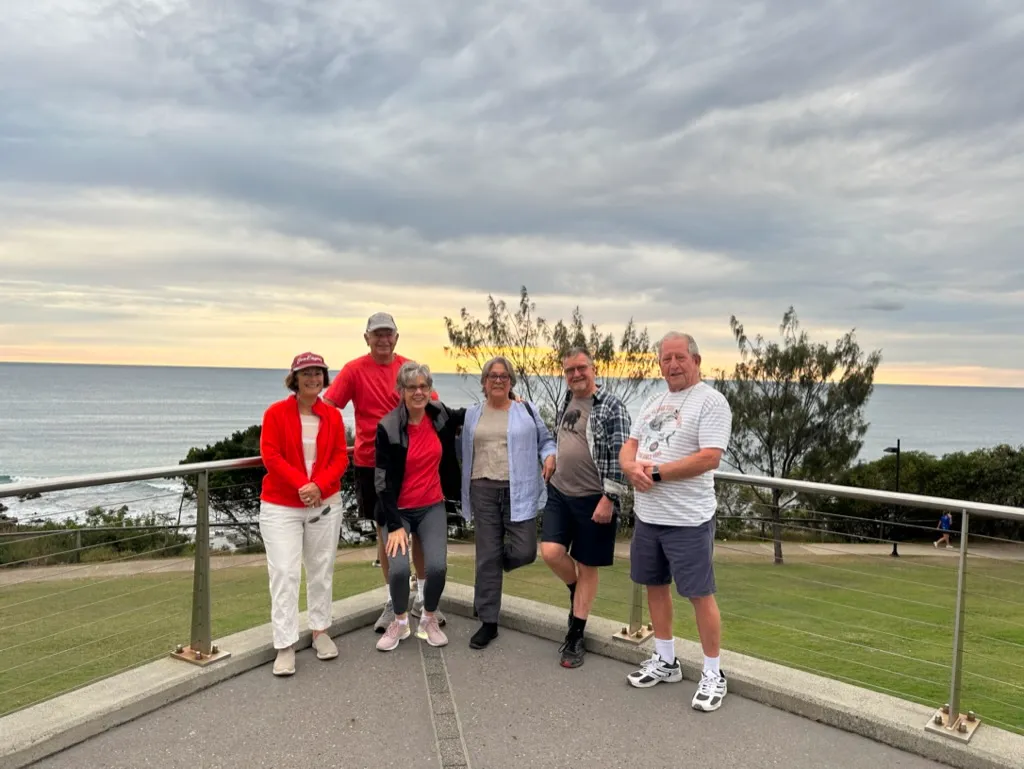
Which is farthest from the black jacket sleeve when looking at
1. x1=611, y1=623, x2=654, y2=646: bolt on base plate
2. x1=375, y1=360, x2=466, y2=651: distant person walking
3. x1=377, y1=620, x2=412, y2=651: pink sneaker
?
x1=611, y1=623, x2=654, y2=646: bolt on base plate

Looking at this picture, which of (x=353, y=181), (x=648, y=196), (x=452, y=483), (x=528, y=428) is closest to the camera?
(x=528, y=428)

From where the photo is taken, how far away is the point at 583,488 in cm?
352

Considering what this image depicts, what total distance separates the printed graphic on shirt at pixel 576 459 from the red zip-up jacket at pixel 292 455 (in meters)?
1.14

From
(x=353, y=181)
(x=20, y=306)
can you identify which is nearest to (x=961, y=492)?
(x=353, y=181)

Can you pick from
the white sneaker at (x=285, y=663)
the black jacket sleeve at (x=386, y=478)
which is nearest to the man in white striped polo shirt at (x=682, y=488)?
the black jacket sleeve at (x=386, y=478)

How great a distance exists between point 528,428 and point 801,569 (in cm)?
2158

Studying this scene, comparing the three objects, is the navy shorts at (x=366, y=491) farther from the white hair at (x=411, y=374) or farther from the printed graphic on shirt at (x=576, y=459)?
the printed graphic on shirt at (x=576, y=459)

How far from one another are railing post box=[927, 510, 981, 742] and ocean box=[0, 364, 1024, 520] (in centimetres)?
1942

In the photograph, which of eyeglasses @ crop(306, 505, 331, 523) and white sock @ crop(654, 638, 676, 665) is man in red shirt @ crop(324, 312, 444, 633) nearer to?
eyeglasses @ crop(306, 505, 331, 523)

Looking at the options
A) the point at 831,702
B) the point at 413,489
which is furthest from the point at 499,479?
the point at 831,702

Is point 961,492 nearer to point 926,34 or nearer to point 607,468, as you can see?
point 926,34

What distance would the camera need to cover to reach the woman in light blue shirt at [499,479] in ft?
12.2

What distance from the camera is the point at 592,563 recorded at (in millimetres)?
3574

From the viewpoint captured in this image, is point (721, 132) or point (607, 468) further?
point (721, 132)
